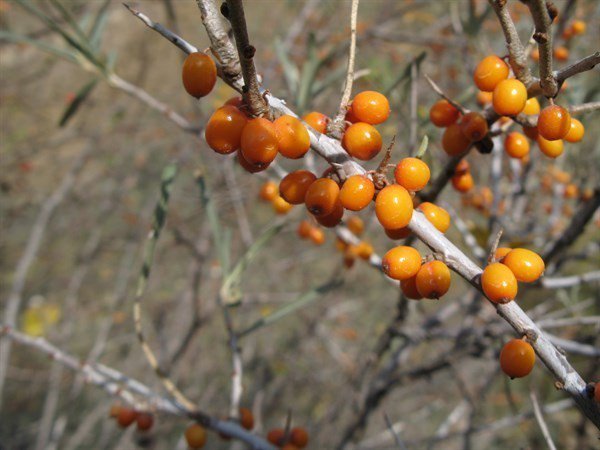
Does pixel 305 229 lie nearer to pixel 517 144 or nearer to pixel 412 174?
pixel 517 144

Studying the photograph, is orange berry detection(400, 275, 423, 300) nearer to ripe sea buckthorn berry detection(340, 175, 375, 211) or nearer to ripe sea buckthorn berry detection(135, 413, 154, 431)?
ripe sea buckthorn berry detection(340, 175, 375, 211)

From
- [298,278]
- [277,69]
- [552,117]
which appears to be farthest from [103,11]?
[298,278]

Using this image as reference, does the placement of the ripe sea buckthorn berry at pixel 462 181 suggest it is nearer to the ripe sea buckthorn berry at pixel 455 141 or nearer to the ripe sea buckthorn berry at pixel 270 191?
the ripe sea buckthorn berry at pixel 455 141

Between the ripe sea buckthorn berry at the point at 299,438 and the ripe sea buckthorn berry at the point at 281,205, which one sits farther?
the ripe sea buckthorn berry at the point at 281,205

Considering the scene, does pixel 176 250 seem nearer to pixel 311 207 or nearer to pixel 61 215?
pixel 61 215

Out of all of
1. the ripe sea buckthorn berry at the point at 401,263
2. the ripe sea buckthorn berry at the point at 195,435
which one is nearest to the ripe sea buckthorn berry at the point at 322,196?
the ripe sea buckthorn berry at the point at 401,263

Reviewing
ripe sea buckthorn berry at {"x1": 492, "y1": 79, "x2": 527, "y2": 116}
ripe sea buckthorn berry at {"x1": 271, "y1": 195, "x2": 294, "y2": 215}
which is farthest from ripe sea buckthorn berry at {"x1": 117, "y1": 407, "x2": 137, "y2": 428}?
ripe sea buckthorn berry at {"x1": 492, "y1": 79, "x2": 527, "y2": 116}
